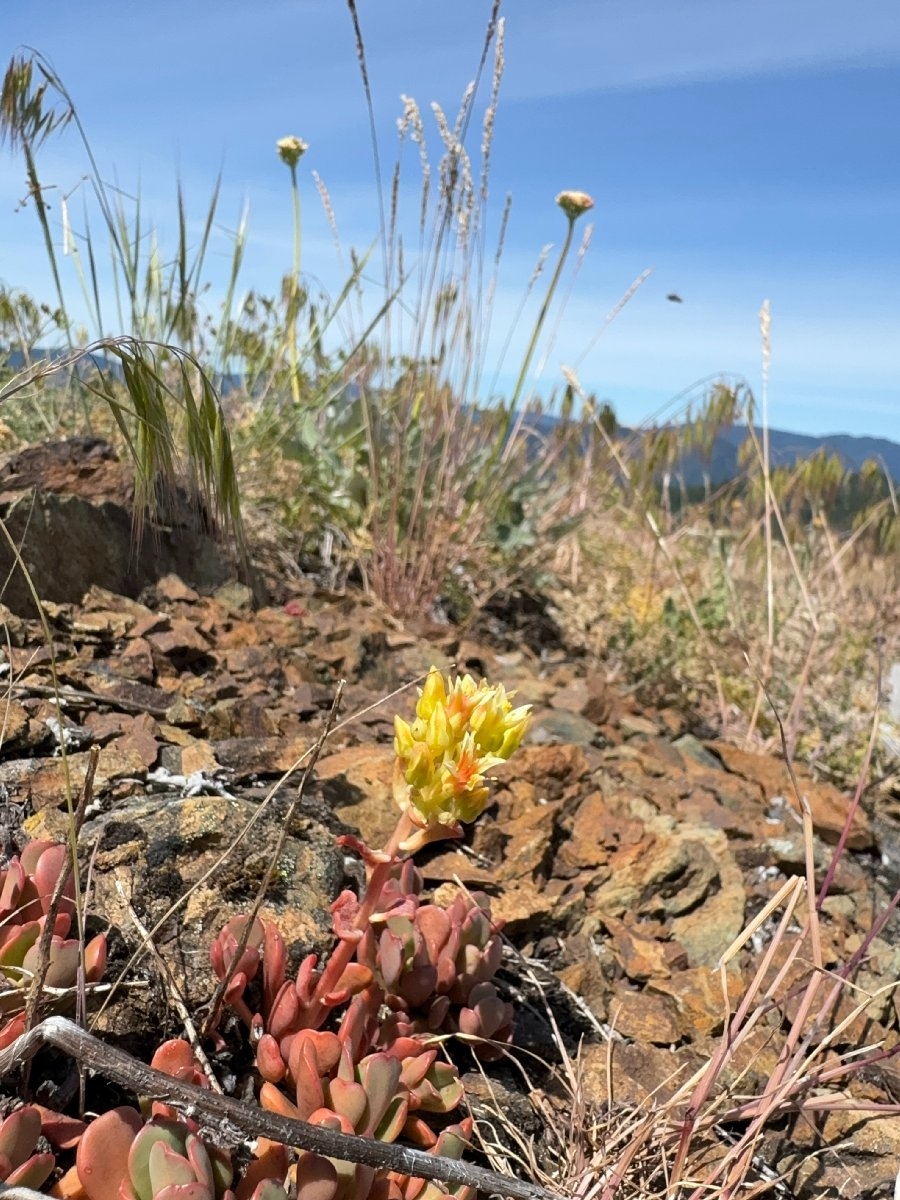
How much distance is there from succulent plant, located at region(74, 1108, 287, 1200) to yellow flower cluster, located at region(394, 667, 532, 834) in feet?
1.68

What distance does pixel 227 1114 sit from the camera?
0.98 m

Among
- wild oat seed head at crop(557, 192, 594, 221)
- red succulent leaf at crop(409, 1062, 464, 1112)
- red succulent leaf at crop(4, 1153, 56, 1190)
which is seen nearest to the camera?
red succulent leaf at crop(4, 1153, 56, 1190)

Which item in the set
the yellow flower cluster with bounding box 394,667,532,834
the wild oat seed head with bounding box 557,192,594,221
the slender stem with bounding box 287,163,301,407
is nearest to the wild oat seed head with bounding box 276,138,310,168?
the slender stem with bounding box 287,163,301,407

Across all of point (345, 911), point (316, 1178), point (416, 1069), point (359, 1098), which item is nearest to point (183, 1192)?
point (316, 1178)

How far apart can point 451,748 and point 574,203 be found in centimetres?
266

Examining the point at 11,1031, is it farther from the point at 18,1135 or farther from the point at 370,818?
the point at 370,818

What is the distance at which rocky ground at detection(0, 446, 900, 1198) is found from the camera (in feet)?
5.14

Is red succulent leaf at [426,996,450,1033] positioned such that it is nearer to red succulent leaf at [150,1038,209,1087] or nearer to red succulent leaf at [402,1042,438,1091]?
red succulent leaf at [402,1042,438,1091]

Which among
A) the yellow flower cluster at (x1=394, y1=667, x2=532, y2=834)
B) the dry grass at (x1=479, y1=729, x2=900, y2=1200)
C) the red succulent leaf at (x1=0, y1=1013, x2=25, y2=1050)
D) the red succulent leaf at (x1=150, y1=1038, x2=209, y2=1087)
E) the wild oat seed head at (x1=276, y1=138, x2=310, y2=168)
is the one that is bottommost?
the dry grass at (x1=479, y1=729, x2=900, y2=1200)

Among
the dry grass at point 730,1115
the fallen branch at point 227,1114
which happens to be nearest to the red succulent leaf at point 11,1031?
the fallen branch at point 227,1114

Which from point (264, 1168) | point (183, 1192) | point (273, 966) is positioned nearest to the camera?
point (183, 1192)

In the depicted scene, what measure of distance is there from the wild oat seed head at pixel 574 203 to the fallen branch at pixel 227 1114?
3.16 m

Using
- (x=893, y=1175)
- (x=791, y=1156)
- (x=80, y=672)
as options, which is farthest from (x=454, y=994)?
(x=80, y=672)

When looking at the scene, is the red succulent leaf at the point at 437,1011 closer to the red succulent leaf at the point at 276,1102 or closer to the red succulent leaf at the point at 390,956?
the red succulent leaf at the point at 390,956
